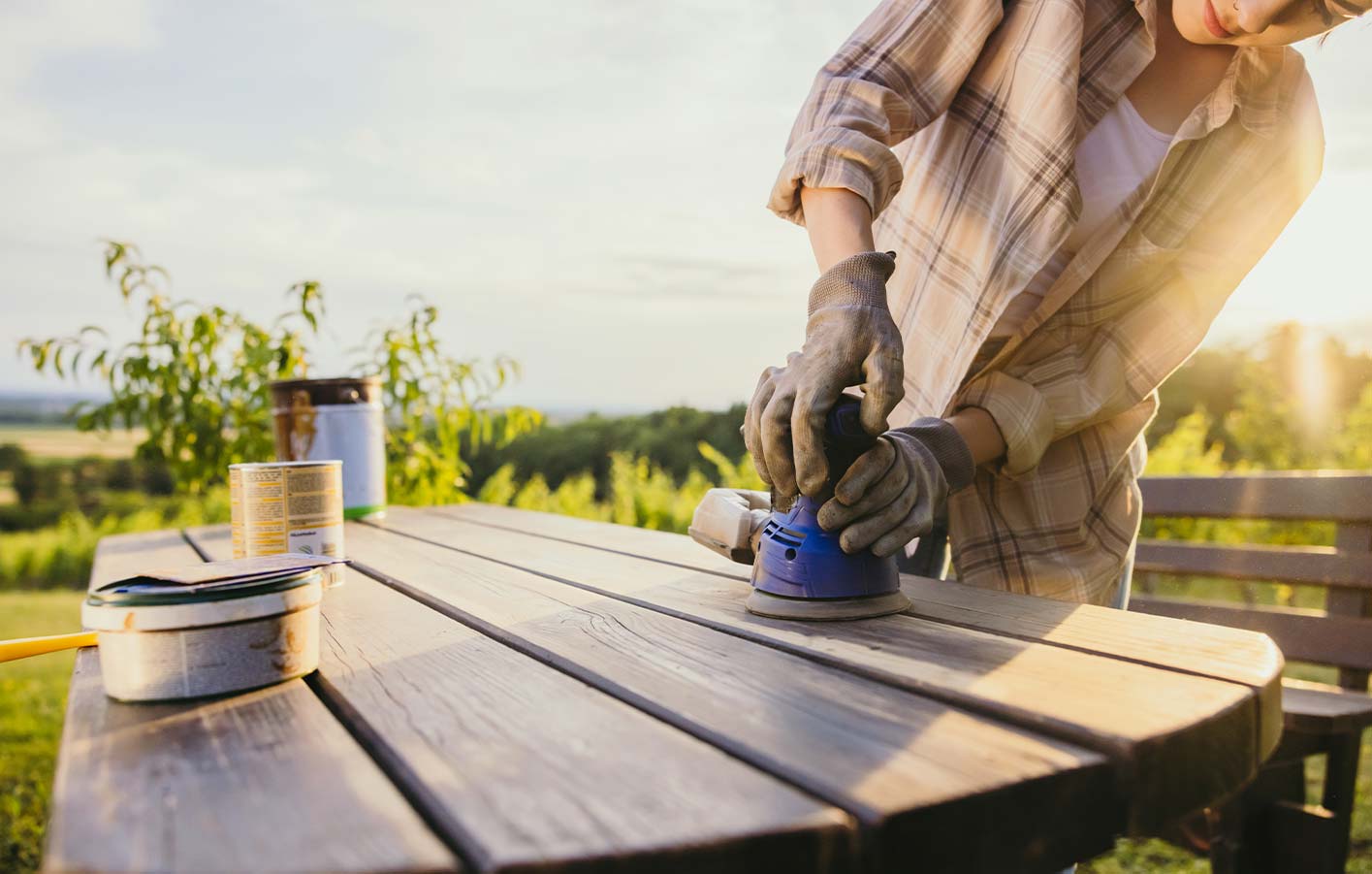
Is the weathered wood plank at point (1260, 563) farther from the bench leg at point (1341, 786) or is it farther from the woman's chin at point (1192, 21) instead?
the woman's chin at point (1192, 21)

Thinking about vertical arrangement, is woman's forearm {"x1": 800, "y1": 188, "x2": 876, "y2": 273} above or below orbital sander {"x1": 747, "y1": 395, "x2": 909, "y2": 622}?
above

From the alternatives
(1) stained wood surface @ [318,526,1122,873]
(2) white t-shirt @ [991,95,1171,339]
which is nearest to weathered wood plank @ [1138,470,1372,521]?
(2) white t-shirt @ [991,95,1171,339]

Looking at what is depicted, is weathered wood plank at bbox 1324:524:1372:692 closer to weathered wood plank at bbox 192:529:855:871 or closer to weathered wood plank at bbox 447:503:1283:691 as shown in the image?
weathered wood plank at bbox 447:503:1283:691

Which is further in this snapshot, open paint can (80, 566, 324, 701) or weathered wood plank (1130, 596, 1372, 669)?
weathered wood plank (1130, 596, 1372, 669)

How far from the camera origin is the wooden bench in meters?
1.65

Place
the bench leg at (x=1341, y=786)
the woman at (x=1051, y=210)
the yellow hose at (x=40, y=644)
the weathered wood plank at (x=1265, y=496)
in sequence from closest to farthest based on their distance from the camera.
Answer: the yellow hose at (x=40, y=644) → the woman at (x=1051, y=210) → the bench leg at (x=1341, y=786) → the weathered wood plank at (x=1265, y=496)

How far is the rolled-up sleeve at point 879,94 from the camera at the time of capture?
47.8 inches

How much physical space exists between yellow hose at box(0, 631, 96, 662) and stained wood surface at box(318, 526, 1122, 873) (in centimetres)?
41

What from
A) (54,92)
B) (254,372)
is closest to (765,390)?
(254,372)

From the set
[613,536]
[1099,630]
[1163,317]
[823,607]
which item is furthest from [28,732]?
[1163,317]

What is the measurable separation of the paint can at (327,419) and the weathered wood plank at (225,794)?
1.32 metres

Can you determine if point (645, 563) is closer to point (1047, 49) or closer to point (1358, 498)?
point (1047, 49)

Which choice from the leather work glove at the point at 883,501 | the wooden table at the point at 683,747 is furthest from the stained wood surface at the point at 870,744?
the leather work glove at the point at 883,501

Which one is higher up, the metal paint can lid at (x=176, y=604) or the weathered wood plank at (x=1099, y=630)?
the metal paint can lid at (x=176, y=604)
